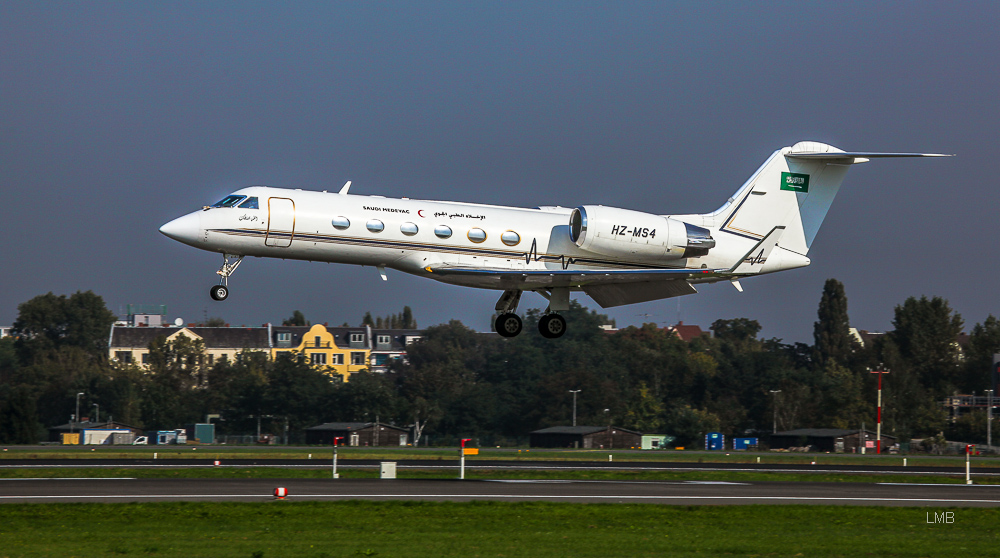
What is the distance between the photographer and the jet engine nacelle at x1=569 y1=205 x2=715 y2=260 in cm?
2808

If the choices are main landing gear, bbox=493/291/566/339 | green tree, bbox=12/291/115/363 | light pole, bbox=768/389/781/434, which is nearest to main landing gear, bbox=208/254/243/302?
main landing gear, bbox=493/291/566/339

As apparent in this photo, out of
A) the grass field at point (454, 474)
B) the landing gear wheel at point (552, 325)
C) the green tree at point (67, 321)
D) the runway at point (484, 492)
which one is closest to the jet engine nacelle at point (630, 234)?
the landing gear wheel at point (552, 325)

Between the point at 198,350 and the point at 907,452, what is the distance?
69709 millimetres

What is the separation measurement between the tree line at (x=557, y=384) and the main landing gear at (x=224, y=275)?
2049 inches

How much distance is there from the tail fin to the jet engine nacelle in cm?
300

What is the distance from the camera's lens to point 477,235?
27.7m

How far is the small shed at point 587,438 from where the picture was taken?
78750 mm

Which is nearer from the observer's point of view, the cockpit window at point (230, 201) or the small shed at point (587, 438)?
the cockpit window at point (230, 201)

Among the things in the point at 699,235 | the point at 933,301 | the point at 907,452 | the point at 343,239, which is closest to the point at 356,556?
the point at 343,239

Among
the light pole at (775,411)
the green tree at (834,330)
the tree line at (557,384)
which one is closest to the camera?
the tree line at (557,384)

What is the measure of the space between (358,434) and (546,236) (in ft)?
169

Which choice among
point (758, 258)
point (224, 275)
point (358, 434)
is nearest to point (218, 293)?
point (224, 275)

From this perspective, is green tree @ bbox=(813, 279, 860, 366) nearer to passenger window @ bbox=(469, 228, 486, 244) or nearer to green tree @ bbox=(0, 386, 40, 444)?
green tree @ bbox=(0, 386, 40, 444)

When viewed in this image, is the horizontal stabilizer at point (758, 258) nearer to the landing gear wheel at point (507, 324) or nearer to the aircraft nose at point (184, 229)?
the landing gear wheel at point (507, 324)
